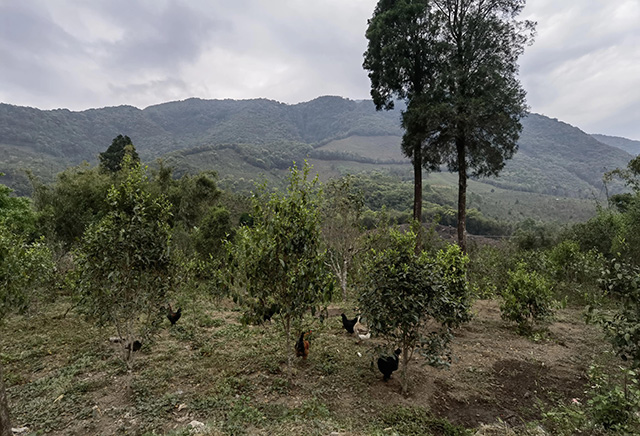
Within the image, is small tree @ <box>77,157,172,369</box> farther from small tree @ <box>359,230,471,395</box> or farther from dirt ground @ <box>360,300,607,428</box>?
dirt ground @ <box>360,300,607,428</box>

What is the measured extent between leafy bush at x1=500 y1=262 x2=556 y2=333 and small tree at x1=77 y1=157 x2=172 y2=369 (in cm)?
887

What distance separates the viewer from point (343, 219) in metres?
12.4

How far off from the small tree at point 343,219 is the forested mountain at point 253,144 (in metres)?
61.6

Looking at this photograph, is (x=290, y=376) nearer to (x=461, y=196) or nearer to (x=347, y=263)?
(x=347, y=263)

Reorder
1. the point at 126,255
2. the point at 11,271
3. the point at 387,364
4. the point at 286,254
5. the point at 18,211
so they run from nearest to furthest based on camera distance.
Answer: the point at 126,255, the point at 286,254, the point at 387,364, the point at 11,271, the point at 18,211

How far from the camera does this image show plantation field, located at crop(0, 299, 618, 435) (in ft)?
15.2

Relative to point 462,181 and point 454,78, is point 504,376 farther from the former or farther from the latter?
point 454,78

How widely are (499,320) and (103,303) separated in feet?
36.8

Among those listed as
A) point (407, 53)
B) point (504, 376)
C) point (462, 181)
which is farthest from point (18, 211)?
point (462, 181)

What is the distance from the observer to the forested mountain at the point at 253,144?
93525mm

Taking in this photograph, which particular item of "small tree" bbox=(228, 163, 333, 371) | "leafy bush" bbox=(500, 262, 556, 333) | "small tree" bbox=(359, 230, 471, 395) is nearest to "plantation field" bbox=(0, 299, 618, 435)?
"leafy bush" bbox=(500, 262, 556, 333)

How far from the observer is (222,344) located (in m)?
7.85

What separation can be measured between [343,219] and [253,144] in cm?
12714

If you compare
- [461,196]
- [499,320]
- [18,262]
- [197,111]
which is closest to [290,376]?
[18,262]
